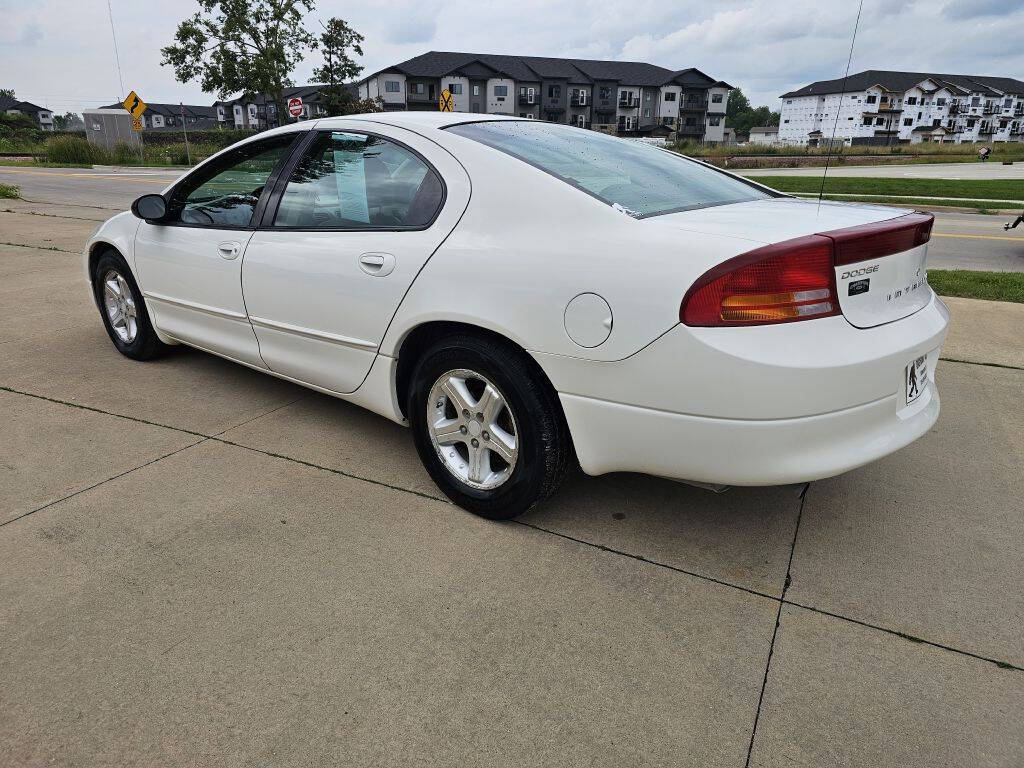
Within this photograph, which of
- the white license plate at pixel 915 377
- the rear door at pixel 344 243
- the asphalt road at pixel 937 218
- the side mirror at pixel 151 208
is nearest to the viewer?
the white license plate at pixel 915 377

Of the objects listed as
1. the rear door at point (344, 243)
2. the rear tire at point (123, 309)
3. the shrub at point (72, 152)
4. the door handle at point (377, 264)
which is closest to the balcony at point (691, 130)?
the shrub at point (72, 152)

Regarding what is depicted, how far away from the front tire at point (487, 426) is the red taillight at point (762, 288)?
651 millimetres

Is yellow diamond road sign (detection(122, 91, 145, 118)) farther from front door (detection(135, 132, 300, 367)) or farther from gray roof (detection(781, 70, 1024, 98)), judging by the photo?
gray roof (detection(781, 70, 1024, 98))

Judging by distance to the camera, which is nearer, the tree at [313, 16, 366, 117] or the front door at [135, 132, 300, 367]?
the front door at [135, 132, 300, 367]

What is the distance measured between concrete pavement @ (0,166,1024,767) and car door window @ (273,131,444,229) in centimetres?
107

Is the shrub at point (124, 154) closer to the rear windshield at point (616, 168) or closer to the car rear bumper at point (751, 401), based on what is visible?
the rear windshield at point (616, 168)

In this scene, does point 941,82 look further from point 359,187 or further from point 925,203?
point 359,187

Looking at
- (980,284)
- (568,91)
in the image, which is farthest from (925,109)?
(980,284)

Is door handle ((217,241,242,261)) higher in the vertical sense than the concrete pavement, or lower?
higher

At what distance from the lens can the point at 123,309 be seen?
4.73 m

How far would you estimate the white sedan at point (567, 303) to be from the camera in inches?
87.2

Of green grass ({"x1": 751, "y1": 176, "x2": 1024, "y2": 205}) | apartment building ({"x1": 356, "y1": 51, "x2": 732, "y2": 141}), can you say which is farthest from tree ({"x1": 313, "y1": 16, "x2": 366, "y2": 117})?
green grass ({"x1": 751, "y1": 176, "x2": 1024, "y2": 205})

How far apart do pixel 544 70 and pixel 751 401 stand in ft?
268

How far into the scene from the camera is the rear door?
9.55 feet
